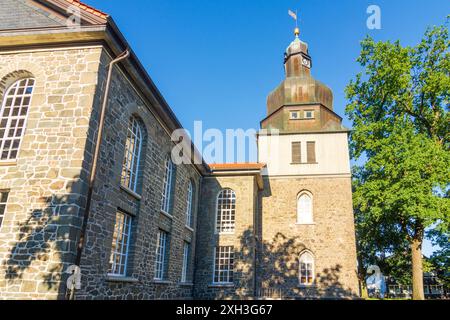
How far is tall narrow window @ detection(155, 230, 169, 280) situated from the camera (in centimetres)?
1291

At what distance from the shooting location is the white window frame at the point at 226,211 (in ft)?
61.8

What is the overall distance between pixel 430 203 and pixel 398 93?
24.2 feet

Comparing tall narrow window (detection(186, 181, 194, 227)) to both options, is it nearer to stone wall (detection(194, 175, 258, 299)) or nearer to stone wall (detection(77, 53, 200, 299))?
stone wall (detection(194, 175, 258, 299))

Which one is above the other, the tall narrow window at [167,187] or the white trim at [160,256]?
the tall narrow window at [167,187]

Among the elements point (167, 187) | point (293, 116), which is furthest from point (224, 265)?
point (293, 116)

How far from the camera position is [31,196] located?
7.83 m

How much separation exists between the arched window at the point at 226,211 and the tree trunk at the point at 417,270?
1001cm

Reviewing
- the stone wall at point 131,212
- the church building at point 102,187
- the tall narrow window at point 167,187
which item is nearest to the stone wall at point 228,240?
the church building at point 102,187

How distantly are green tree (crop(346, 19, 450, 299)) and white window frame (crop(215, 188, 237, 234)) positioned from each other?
760cm

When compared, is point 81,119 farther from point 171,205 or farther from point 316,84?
point 316,84

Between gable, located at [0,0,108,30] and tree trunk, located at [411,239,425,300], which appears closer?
gable, located at [0,0,108,30]

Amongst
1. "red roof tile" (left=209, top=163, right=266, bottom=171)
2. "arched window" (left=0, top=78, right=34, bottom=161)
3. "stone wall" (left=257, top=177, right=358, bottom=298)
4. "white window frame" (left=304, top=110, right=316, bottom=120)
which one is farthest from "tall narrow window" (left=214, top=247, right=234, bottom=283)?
"arched window" (left=0, top=78, right=34, bottom=161)

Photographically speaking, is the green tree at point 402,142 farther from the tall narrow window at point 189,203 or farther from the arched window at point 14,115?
the arched window at point 14,115

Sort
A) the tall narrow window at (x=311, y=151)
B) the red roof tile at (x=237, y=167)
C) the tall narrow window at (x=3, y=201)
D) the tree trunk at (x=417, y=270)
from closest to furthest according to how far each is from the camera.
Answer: the tall narrow window at (x=3, y=201) < the tree trunk at (x=417, y=270) < the red roof tile at (x=237, y=167) < the tall narrow window at (x=311, y=151)
